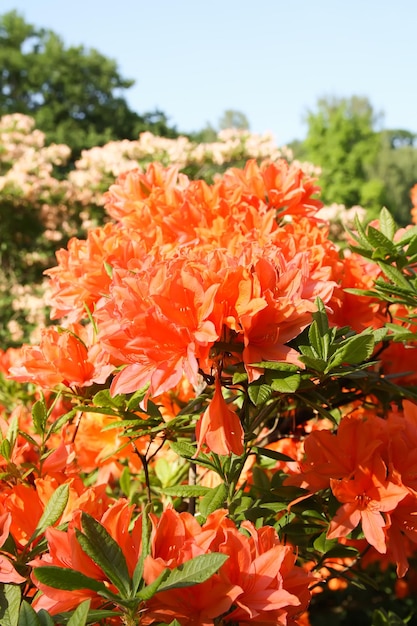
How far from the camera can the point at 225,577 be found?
79cm

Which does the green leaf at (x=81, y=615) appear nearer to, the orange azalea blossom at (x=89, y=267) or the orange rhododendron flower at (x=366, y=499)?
the orange rhododendron flower at (x=366, y=499)

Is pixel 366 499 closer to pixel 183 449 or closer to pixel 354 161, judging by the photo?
pixel 183 449

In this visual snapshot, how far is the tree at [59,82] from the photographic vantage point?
22.4m

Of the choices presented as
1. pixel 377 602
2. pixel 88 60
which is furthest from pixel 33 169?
pixel 88 60

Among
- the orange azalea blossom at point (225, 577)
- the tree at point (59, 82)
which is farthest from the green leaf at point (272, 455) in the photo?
the tree at point (59, 82)

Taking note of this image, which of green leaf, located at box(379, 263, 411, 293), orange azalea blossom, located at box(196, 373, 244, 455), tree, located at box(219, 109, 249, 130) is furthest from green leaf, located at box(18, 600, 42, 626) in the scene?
tree, located at box(219, 109, 249, 130)

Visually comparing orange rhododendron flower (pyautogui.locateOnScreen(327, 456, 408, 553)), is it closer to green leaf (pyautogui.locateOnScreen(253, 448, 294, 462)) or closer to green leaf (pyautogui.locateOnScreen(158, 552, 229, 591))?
green leaf (pyautogui.locateOnScreen(253, 448, 294, 462))

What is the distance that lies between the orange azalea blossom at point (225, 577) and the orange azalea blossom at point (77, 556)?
0.12 feet

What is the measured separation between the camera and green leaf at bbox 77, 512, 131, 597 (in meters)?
0.73

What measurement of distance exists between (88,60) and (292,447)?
82.8 ft

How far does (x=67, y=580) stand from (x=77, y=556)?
2.3 inches

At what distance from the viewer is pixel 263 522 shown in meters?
1.23

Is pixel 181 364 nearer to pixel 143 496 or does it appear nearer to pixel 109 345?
pixel 109 345

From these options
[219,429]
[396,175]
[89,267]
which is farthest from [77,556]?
[396,175]
